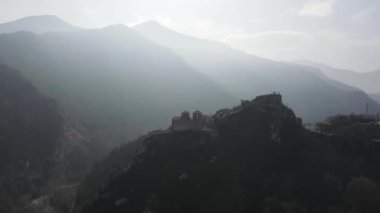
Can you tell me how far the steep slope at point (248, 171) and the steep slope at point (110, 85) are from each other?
78324 millimetres

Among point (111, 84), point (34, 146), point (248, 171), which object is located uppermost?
point (111, 84)

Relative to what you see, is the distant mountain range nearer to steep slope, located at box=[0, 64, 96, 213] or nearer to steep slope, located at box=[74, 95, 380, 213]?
steep slope, located at box=[0, 64, 96, 213]

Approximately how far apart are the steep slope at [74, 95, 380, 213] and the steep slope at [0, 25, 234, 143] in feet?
257

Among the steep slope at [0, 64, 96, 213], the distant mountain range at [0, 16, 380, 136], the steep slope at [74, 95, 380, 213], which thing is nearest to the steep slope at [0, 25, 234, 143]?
the distant mountain range at [0, 16, 380, 136]

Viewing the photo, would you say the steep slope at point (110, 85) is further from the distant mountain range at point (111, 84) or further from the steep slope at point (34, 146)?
the steep slope at point (34, 146)

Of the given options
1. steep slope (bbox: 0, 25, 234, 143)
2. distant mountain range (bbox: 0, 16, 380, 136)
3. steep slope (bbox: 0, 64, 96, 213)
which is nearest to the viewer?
steep slope (bbox: 0, 64, 96, 213)

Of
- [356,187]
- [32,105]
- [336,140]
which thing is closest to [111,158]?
[336,140]

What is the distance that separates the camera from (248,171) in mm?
57344

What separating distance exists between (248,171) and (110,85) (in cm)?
12371

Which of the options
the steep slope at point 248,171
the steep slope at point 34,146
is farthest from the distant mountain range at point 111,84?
the steep slope at point 248,171

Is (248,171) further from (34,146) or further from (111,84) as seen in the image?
(111,84)

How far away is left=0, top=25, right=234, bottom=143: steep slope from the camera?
509ft

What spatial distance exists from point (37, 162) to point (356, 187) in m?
80.3

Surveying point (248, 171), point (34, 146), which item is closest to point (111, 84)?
point (34, 146)
